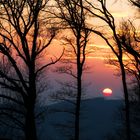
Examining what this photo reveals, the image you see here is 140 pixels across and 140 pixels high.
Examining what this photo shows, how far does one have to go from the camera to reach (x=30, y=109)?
2522 cm

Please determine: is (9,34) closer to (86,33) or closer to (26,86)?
(26,86)

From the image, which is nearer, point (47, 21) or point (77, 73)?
point (47, 21)

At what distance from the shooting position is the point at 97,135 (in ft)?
655

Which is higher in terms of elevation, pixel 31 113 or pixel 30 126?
pixel 31 113

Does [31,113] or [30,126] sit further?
[30,126]

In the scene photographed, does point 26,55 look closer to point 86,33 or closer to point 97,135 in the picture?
point 86,33

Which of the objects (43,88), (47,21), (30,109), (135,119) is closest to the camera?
(47,21)

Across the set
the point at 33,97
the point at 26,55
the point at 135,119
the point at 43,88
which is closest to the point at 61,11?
the point at 26,55

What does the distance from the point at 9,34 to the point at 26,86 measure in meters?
3.09

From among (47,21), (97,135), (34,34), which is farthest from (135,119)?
(97,135)

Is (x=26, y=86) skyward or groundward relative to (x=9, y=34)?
groundward

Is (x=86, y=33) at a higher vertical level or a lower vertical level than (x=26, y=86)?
higher

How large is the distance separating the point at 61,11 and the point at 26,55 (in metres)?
2.95

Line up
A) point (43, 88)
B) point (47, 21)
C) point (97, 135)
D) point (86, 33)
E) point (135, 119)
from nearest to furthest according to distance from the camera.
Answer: point (47, 21) → point (86, 33) → point (43, 88) → point (135, 119) → point (97, 135)
